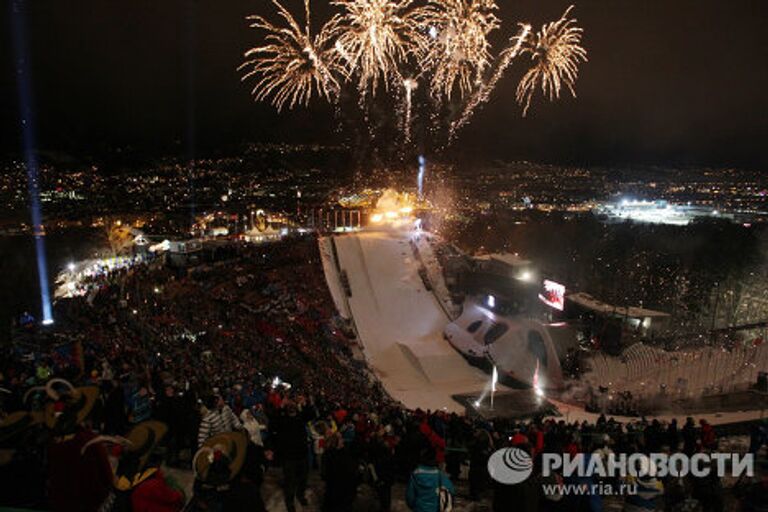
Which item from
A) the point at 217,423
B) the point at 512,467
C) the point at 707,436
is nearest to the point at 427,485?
the point at 512,467

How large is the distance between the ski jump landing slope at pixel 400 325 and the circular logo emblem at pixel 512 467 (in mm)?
14103

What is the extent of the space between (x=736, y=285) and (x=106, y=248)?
6321 cm

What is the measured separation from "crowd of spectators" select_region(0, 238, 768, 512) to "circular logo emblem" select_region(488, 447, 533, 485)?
0.07 metres

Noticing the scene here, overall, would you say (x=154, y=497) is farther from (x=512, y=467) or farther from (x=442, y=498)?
(x=512, y=467)

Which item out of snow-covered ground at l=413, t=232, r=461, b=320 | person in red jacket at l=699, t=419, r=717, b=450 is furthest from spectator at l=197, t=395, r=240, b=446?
snow-covered ground at l=413, t=232, r=461, b=320

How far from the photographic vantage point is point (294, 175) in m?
136

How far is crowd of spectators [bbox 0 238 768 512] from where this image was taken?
14.8ft

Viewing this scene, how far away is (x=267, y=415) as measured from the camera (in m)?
7.28

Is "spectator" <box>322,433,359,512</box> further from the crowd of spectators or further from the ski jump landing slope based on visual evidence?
the ski jump landing slope

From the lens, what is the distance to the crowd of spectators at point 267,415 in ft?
14.8

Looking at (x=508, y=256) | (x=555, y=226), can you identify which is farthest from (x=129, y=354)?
(x=555, y=226)

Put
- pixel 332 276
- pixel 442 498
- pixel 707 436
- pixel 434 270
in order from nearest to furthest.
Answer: pixel 442 498
pixel 707 436
pixel 332 276
pixel 434 270

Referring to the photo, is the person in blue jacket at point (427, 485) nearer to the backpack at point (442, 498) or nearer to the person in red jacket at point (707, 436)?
the backpack at point (442, 498)

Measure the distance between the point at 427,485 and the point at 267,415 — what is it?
3.76m
